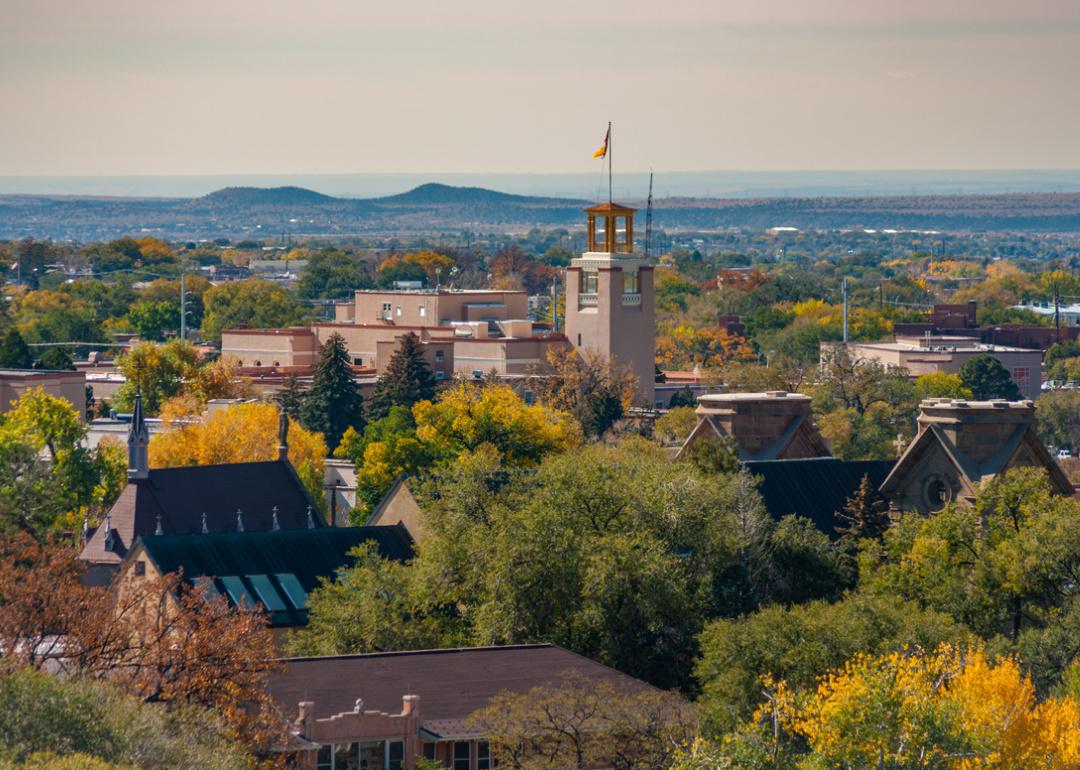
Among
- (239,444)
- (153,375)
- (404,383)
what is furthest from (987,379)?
(239,444)

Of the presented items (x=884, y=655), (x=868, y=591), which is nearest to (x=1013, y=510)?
(x=868, y=591)

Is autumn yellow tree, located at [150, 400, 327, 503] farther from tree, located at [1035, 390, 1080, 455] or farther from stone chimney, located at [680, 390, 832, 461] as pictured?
tree, located at [1035, 390, 1080, 455]

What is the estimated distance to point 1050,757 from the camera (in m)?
48.2

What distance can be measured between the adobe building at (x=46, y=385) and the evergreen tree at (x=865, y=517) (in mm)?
66112

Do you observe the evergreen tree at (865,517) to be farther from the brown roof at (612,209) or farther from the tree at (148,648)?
the brown roof at (612,209)

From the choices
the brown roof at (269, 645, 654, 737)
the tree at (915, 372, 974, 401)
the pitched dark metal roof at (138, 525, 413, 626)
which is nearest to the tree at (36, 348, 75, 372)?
the tree at (915, 372, 974, 401)

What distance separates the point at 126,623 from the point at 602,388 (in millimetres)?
79047

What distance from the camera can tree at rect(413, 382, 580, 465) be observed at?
101m

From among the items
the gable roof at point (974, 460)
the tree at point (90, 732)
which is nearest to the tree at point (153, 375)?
the gable roof at point (974, 460)

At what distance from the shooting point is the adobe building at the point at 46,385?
13225 cm

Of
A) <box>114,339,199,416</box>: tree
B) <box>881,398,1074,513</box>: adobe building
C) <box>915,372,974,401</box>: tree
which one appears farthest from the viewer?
<box>915,372,974,401</box>: tree

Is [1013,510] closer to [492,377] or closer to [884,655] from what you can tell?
[884,655]

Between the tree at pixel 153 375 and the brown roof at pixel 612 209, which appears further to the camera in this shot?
the brown roof at pixel 612 209

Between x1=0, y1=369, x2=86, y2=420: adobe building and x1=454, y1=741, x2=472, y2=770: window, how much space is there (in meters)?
80.2
